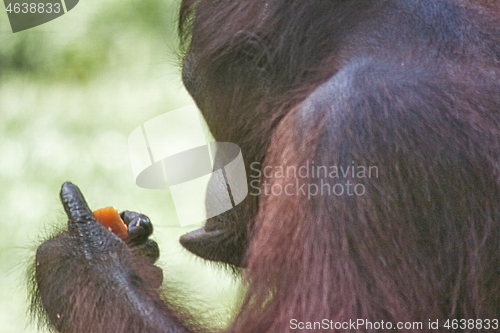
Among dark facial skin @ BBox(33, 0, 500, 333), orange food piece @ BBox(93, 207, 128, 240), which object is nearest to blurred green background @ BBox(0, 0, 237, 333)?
orange food piece @ BBox(93, 207, 128, 240)

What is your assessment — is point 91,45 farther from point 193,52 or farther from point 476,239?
point 476,239

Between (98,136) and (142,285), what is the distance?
8.42 feet

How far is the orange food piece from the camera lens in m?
1.98

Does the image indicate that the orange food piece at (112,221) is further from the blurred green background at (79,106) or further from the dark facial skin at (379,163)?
the blurred green background at (79,106)

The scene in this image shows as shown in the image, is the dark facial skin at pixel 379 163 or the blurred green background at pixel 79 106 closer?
the dark facial skin at pixel 379 163

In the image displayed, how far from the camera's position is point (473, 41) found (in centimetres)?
138

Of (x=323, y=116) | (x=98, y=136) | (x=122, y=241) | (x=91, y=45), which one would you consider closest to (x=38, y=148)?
(x=98, y=136)

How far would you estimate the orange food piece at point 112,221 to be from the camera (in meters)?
1.98

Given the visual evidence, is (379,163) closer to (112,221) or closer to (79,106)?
(112,221)

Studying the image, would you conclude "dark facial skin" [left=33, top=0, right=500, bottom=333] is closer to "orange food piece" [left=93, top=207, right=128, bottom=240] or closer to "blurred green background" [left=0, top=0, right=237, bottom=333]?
"orange food piece" [left=93, top=207, right=128, bottom=240]

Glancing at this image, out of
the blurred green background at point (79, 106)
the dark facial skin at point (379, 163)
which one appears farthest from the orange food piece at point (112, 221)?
the blurred green background at point (79, 106)

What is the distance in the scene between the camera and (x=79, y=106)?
410cm

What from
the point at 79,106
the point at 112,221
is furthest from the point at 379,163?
the point at 79,106

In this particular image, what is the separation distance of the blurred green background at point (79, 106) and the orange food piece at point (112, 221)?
1882mm
